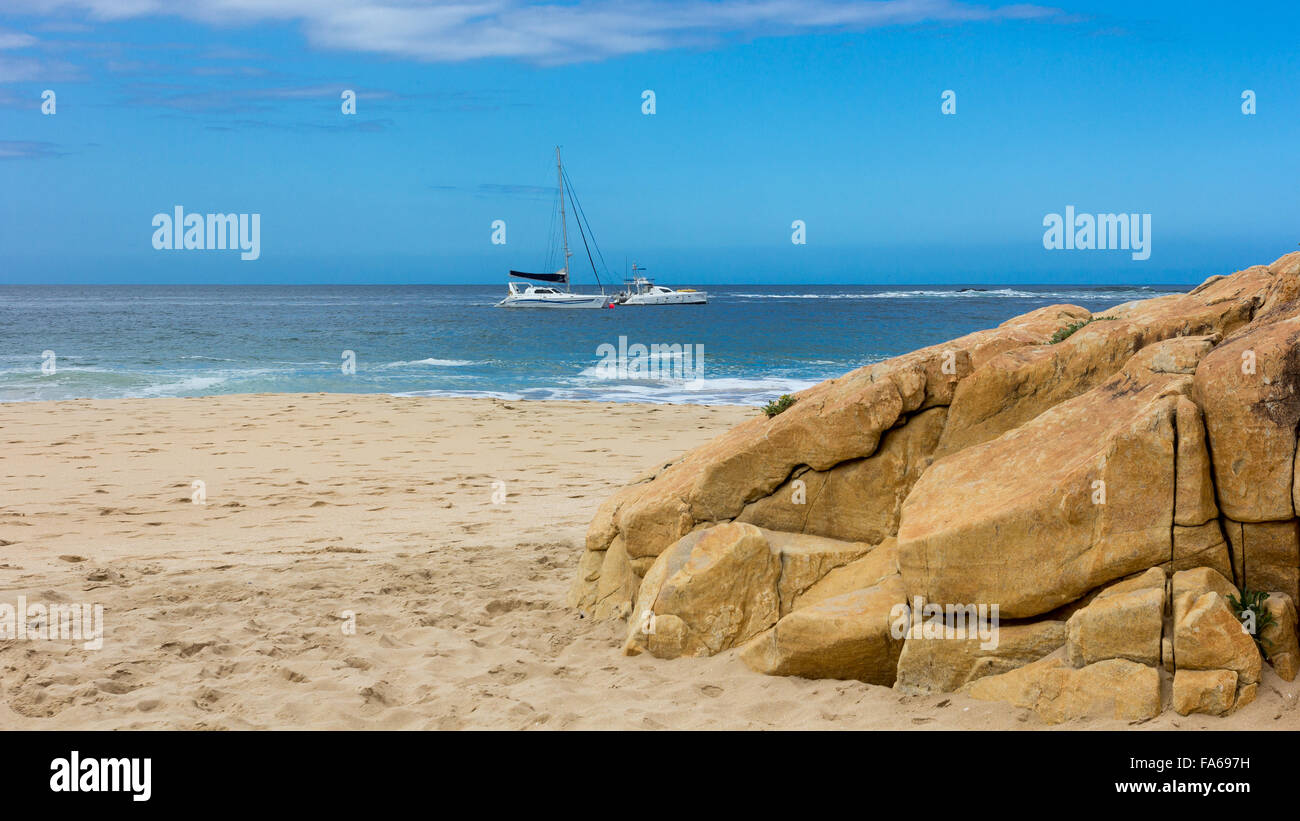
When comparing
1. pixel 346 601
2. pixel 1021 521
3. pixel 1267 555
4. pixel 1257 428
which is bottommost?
pixel 346 601

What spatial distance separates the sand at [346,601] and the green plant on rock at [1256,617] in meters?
0.22

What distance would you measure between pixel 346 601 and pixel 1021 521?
520 cm

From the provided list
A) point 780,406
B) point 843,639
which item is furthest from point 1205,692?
point 780,406

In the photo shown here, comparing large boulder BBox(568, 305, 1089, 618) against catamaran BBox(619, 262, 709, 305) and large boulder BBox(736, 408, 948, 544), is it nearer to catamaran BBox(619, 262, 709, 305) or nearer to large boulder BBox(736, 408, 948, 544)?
large boulder BBox(736, 408, 948, 544)

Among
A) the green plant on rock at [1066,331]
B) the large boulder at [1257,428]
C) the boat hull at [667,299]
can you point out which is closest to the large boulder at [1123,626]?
the large boulder at [1257,428]

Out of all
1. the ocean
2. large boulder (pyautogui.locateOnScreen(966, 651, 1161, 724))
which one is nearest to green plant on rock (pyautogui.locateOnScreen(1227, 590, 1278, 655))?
large boulder (pyautogui.locateOnScreen(966, 651, 1161, 724))

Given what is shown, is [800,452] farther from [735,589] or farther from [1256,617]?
[1256,617]

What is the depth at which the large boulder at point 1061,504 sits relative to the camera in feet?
15.3

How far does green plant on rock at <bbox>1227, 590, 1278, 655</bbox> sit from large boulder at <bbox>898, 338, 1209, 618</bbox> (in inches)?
15.6

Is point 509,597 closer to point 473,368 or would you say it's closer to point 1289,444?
point 1289,444

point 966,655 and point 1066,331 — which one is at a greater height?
point 1066,331

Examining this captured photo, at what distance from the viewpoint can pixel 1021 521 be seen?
4.88 m

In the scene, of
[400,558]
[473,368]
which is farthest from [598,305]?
[400,558]
